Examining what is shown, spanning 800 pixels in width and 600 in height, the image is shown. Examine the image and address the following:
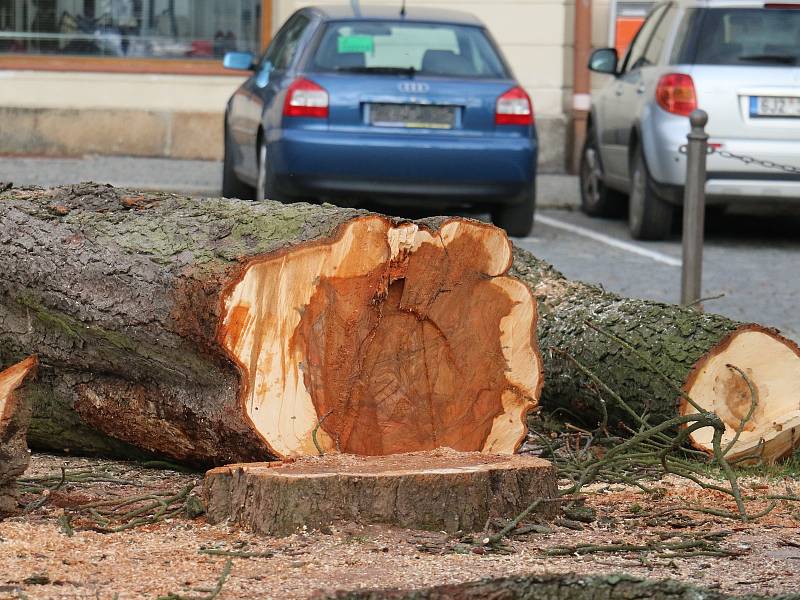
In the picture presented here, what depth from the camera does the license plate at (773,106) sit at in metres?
10.6

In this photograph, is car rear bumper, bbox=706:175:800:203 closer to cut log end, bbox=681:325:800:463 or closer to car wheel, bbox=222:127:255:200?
car wheel, bbox=222:127:255:200

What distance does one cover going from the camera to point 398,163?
35.3 feet

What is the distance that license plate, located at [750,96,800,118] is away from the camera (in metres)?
10.6

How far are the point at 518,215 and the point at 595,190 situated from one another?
76.0 inches

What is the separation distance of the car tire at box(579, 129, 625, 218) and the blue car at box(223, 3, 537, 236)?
6.36 feet

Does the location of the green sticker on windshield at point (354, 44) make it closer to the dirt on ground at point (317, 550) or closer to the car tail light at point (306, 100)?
the car tail light at point (306, 100)

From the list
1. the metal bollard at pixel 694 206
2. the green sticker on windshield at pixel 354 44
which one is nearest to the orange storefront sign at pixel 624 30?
the green sticker on windshield at pixel 354 44

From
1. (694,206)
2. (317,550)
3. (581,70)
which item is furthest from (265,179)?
(317,550)

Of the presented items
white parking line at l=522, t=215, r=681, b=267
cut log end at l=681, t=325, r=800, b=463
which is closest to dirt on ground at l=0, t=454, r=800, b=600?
cut log end at l=681, t=325, r=800, b=463

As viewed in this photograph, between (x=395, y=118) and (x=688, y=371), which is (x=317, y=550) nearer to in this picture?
(x=688, y=371)

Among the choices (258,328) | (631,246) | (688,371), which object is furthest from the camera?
(631,246)

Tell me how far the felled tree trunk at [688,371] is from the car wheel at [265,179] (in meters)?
4.98

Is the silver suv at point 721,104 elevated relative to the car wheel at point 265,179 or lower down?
elevated

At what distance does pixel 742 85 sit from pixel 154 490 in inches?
269
